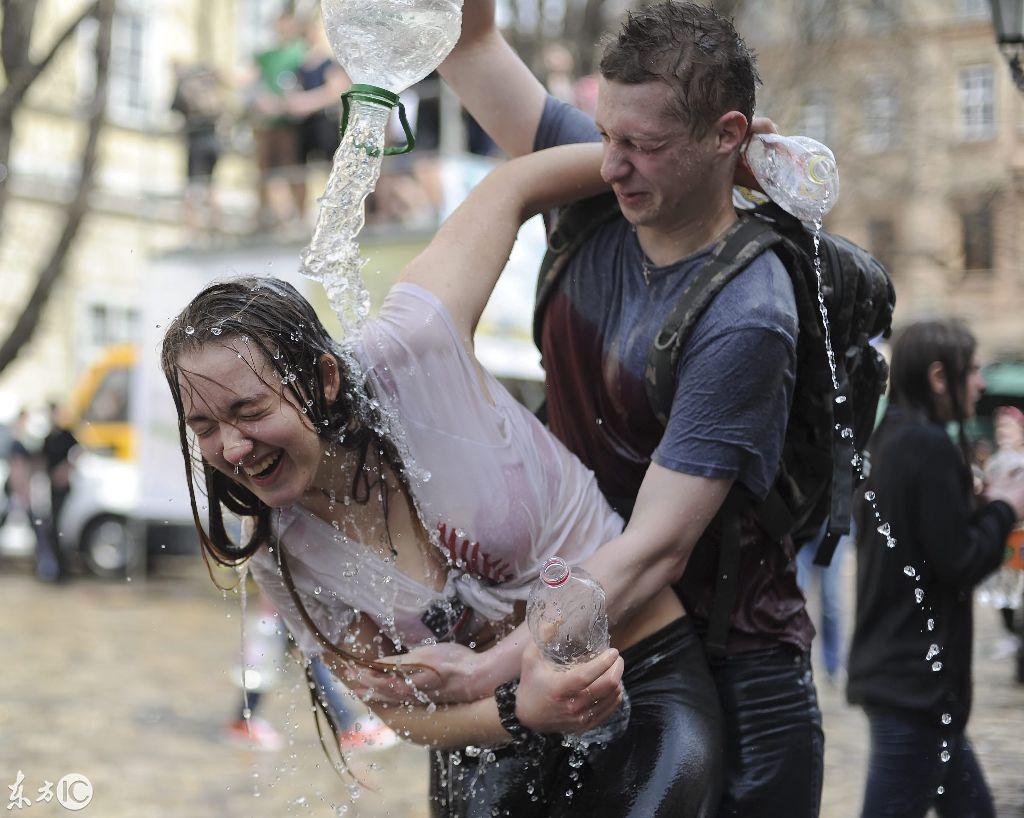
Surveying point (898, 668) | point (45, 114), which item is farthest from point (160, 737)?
point (45, 114)

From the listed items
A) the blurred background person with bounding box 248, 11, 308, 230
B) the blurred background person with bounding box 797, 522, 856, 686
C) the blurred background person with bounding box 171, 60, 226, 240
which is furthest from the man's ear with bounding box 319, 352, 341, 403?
the blurred background person with bounding box 171, 60, 226, 240

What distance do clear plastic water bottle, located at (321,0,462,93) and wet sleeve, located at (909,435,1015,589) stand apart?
2.03m

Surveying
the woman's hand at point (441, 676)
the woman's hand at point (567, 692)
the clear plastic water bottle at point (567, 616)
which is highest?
the clear plastic water bottle at point (567, 616)

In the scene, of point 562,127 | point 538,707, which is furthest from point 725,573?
point 562,127

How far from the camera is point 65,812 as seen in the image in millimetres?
6121

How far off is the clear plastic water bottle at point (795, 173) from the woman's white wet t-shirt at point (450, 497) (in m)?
0.58

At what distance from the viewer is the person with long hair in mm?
2248

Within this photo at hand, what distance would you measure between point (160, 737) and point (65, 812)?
1120 millimetres

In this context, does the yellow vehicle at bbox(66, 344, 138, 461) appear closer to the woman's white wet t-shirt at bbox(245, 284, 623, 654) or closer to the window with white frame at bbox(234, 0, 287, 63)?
the window with white frame at bbox(234, 0, 287, 63)

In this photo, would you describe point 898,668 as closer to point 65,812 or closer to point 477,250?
point 477,250

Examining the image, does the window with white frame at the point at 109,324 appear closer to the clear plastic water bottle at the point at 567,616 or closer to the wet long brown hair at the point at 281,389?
the wet long brown hair at the point at 281,389

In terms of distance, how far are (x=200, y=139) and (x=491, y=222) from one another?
39.6ft

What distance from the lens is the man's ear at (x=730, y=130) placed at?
2.35m

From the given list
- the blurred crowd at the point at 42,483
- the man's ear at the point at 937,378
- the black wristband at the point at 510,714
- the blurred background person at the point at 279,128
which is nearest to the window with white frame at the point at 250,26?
the blurred crowd at the point at 42,483
